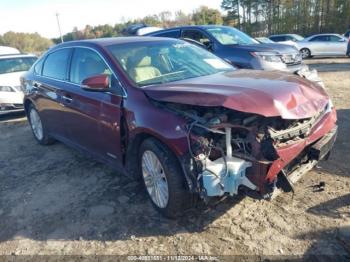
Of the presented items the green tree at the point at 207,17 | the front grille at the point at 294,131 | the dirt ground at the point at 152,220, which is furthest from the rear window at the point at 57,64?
the green tree at the point at 207,17

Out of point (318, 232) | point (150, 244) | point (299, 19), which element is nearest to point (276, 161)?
point (318, 232)

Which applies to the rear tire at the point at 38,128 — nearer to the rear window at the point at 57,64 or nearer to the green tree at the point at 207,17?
the rear window at the point at 57,64

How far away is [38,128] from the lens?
635cm

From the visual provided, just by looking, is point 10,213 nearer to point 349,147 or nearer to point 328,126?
point 328,126

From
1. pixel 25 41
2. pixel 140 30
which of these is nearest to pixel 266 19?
pixel 140 30

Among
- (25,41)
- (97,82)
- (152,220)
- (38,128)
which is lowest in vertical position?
(25,41)

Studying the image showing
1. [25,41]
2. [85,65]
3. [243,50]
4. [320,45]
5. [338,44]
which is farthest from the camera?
[25,41]

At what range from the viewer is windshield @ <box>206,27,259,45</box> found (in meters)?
8.52

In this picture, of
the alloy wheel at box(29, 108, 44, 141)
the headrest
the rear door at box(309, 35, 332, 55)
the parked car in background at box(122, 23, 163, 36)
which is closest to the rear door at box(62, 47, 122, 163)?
the headrest

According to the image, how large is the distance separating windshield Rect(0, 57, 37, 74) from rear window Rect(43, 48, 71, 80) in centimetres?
474

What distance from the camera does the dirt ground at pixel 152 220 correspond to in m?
3.10

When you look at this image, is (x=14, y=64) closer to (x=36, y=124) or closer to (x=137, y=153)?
(x=36, y=124)

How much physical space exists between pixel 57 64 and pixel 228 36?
484 cm

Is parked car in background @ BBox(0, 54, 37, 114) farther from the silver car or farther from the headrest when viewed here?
the silver car
